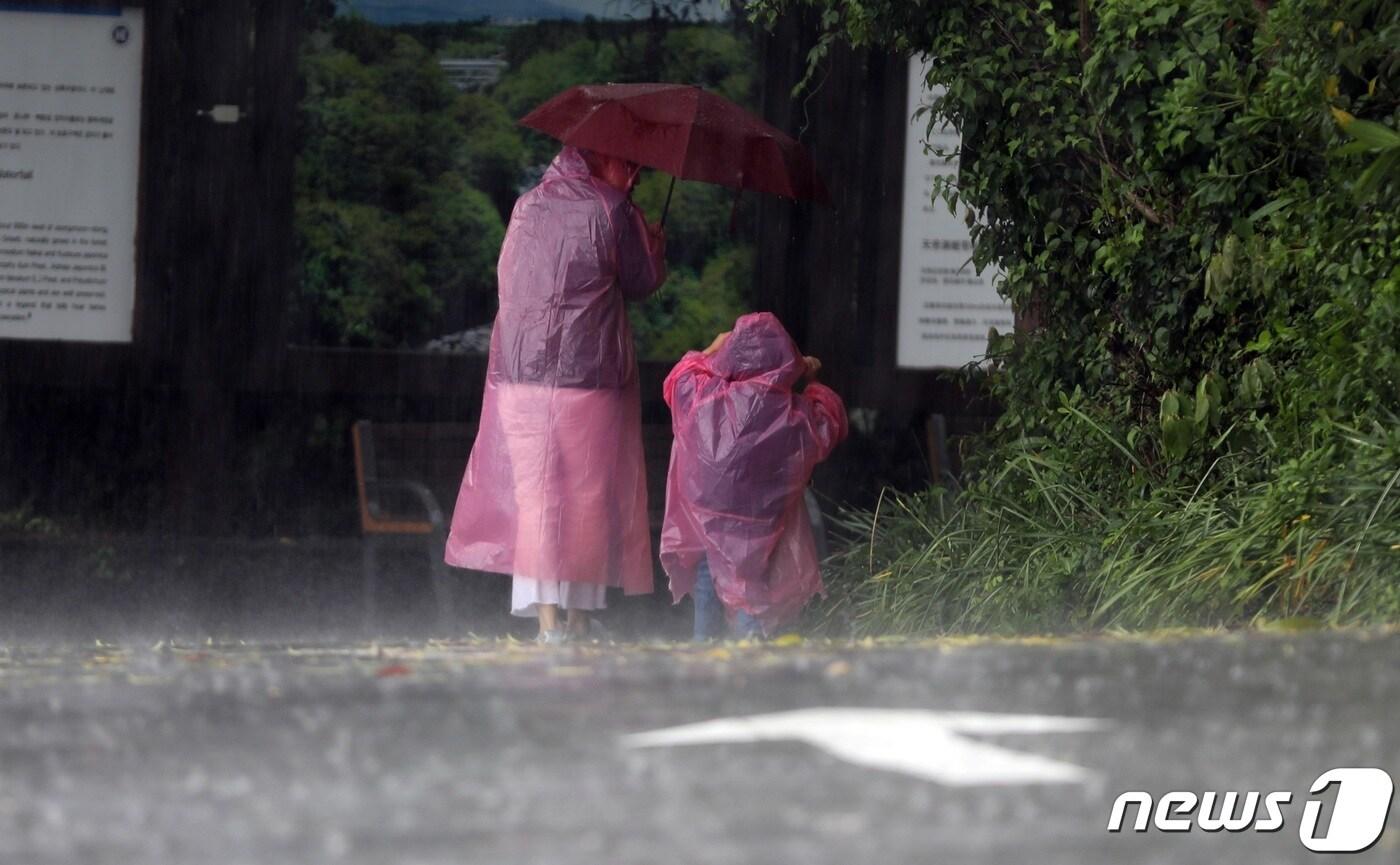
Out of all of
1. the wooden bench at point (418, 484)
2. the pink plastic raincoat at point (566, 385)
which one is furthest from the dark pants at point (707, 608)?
the wooden bench at point (418, 484)

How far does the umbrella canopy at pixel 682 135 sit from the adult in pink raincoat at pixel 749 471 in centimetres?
59

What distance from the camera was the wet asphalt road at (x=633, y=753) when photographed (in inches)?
76.7

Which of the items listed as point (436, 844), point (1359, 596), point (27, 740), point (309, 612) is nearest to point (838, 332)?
point (309, 612)

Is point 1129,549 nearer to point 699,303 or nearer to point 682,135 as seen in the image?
point 682,135

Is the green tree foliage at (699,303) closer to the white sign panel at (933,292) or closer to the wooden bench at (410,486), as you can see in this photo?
the white sign panel at (933,292)

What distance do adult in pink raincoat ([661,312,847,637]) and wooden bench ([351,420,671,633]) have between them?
0.96m

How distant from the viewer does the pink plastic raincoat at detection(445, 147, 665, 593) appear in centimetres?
585

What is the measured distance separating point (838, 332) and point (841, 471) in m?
0.64

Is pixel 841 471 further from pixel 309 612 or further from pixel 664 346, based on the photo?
pixel 309 612

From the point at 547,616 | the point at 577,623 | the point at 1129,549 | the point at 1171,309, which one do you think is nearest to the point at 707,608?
the point at 577,623

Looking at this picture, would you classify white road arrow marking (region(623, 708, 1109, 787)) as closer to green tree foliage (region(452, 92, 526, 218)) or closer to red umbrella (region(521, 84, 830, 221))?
red umbrella (region(521, 84, 830, 221))

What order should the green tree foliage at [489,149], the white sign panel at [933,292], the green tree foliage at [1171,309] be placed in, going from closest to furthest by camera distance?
1. the green tree foliage at [1171,309]
2. the green tree foliage at [489,149]
3. the white sign panel at [933,292]

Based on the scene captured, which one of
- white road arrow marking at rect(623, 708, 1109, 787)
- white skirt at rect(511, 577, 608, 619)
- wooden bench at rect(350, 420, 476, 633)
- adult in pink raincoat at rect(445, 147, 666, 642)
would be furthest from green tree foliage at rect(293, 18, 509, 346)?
white road arrow marking at rect(623, 708, 1109, 787)

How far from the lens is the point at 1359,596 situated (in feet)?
13.2
